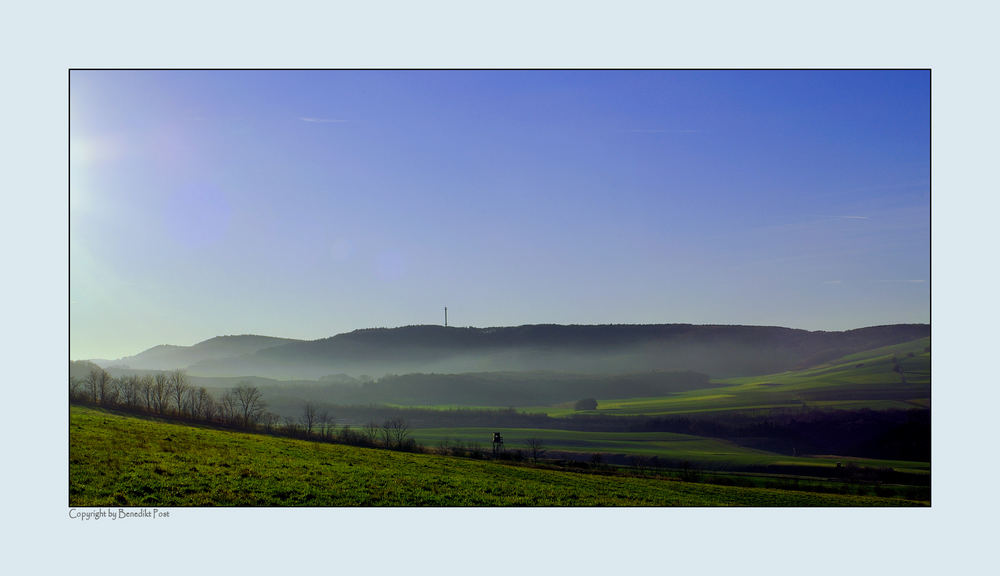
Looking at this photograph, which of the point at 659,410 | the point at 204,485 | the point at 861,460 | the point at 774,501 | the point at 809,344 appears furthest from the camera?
the point at 659,410

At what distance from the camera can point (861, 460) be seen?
2441 centimetres

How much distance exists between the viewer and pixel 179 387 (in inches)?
1109

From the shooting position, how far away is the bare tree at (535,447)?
2902cm

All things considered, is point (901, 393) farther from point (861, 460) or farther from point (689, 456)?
point (689, 456)

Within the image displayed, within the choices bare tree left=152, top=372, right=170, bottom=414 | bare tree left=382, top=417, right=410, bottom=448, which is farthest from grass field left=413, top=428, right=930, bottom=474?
bare tree left=152, top=372, right=170, bottom=414

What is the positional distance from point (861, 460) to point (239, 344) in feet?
90.1

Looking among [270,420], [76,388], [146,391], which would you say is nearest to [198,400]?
[146,391]

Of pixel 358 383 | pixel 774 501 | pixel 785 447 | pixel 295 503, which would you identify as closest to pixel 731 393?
pixel 785 447

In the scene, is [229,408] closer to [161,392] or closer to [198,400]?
[198,400]

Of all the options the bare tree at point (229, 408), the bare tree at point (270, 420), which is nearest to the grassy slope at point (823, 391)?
the bare tree at point (270, 420)

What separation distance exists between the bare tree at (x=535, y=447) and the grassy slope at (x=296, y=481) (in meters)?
4.79

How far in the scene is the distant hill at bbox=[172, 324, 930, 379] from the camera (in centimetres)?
2702

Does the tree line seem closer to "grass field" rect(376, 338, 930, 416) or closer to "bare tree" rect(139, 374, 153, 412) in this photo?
"bare tree" rect(139, 374, 153, 412)

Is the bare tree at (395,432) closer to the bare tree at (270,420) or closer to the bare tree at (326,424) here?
the bare tree at (326,424)
